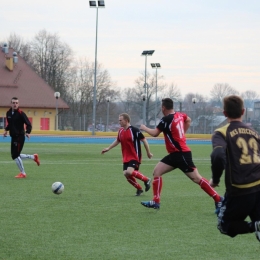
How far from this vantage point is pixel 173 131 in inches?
416

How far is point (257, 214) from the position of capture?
643cm

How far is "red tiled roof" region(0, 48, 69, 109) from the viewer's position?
68.8 m

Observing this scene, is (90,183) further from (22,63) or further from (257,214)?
(22,63)

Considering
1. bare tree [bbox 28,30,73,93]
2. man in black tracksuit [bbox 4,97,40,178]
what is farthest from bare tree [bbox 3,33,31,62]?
man in black tracksuit [bbox 4,97,40,178]

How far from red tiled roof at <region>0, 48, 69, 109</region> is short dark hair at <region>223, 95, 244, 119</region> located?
204ft

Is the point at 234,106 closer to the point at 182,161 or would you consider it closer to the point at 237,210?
the point at 237,210

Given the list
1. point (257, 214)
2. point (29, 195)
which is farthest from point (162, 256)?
point (29, 195)

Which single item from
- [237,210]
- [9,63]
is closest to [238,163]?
[237,210]

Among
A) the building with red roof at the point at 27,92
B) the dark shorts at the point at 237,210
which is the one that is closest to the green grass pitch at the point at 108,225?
the dark shorts at the point at 237,210

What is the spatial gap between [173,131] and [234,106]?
14.1ft

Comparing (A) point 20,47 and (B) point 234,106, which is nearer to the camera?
(B) point 234,106

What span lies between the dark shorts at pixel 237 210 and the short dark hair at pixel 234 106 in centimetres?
76

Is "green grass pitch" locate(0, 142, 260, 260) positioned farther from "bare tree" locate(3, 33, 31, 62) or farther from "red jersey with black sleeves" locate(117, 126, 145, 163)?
"bare tree" locate(3, 33, 31, 62)

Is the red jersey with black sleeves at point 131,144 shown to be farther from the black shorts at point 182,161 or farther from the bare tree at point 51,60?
the bare tree at point 51,60
